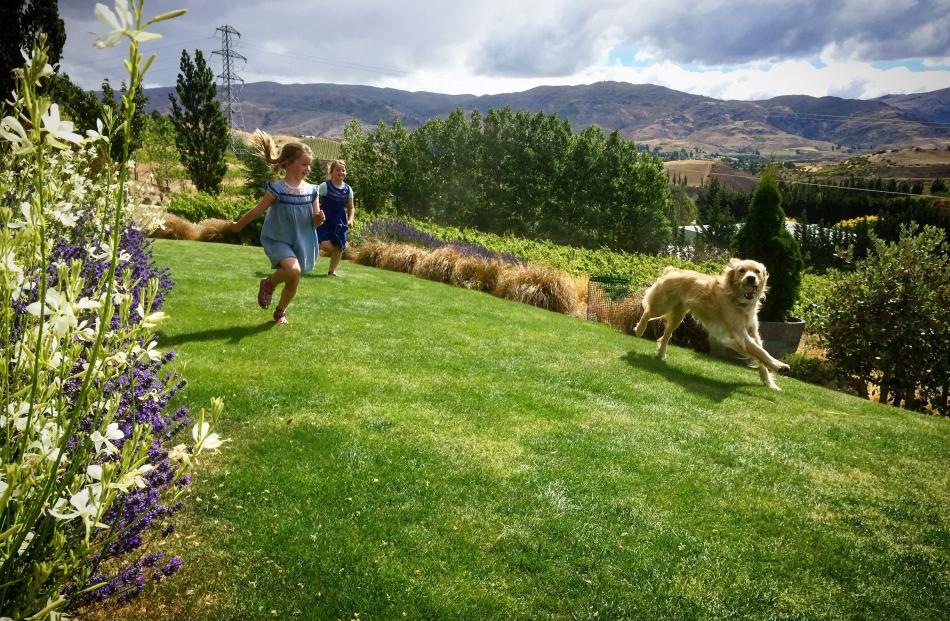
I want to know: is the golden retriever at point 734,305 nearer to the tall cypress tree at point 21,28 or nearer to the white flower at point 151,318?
the white flower at point 151,318

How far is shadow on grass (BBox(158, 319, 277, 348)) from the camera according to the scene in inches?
241

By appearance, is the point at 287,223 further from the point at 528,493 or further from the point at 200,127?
the point at 200,127

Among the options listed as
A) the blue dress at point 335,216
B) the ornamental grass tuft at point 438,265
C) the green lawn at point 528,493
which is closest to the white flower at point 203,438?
the green lawn at point 528,493

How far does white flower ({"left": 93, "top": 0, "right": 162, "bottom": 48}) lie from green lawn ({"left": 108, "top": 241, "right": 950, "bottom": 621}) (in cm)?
258

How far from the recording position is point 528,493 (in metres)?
3.80

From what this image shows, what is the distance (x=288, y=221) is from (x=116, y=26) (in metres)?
6.38

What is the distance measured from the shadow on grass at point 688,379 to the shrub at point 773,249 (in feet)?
9.87

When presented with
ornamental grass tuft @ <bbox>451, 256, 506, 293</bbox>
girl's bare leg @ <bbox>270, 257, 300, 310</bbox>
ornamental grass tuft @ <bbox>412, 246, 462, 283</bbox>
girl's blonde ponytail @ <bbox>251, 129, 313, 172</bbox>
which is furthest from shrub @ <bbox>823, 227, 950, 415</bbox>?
girl's blonde ponytail @ <bbox>251, 129, 313, 172</bbox>

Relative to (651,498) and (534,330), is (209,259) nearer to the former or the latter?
(534,330)

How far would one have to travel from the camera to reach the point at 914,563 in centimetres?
348

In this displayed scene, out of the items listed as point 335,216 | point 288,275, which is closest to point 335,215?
point 335,216

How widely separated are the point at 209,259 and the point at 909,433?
12.9 m

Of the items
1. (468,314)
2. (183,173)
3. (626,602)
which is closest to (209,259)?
(468,314)

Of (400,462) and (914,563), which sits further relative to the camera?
(400,462)
